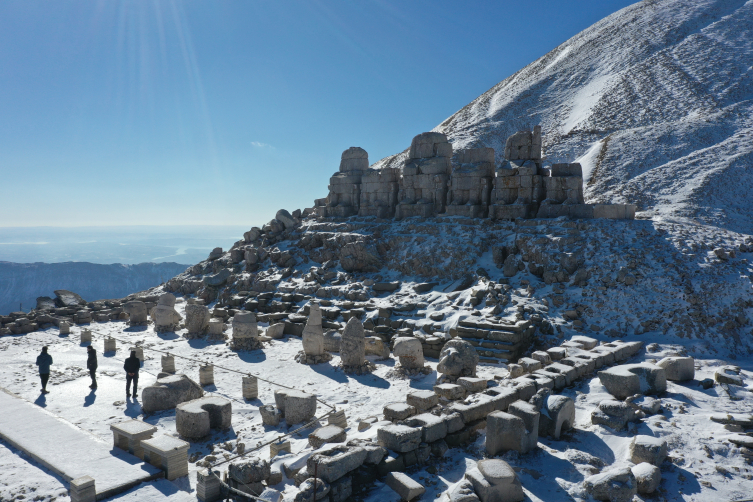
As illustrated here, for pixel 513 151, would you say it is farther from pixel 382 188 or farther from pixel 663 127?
pixel 663 127

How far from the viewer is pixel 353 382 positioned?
11.6 m

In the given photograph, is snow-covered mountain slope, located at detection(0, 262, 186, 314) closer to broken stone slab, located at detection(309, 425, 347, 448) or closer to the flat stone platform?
Answer: the flat stone platform

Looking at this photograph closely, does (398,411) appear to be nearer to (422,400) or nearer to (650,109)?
(422,400)

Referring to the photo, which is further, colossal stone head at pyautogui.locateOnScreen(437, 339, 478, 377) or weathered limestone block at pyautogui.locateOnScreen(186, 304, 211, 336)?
weathered limestone block at pyautogui.locateOnScreen(186, 304, 211, 336)

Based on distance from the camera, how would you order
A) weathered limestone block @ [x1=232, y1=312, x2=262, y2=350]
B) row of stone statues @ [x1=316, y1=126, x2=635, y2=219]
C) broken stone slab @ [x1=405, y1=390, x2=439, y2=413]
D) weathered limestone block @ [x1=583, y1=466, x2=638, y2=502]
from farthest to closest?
row of stone statues @ [x1=316, y1=126, x2=635, y2=219]
weathered limestone block @ [x1=232, y1=312, x2=262, y2=350]
broken stone slab @ [x1=405, y1=390, x2=439, y2=413]
weathered limestone block @ [x1=583, y1=466, x2=638, y2=502]

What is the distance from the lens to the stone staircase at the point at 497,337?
12.9 m

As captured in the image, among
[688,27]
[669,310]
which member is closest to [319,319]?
[669,310]

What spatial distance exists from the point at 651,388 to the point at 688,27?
58.2 metres

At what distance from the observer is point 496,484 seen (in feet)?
18.5

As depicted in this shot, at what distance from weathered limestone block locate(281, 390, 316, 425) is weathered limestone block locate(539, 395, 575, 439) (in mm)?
4347

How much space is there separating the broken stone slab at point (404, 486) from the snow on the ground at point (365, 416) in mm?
134

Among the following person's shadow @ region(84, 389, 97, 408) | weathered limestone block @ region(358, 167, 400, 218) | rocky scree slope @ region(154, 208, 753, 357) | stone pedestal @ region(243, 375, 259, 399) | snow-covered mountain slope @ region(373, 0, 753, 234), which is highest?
snow-covered mountain slope @ region(373, 0, 753, 234)

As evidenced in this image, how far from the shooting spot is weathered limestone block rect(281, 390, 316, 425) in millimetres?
9000

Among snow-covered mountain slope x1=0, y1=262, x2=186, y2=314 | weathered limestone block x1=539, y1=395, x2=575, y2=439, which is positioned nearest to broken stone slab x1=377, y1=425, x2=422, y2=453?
weathered limestone block x1=539, y1=395, x2=575, y2=439
